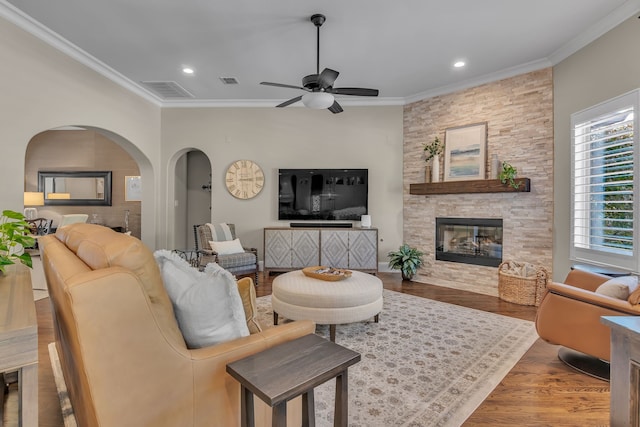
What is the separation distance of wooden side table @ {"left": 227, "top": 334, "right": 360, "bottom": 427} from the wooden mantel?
3818mm

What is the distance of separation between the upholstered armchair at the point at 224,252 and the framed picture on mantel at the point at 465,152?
3.31 meters

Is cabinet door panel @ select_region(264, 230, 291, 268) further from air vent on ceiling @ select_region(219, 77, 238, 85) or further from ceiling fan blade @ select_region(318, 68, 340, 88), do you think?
ceiling fan blade @ select_region(318, 68, 340, 88)

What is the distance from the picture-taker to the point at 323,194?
541cm

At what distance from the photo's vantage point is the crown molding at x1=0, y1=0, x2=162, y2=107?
9.94ft

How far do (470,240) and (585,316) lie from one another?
2519mm

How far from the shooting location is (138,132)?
16.3 feet

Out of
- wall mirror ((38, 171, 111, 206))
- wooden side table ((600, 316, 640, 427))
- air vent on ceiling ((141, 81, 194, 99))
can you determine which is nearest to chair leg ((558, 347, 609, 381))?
wooden side table ((600, 316, 640, 427))

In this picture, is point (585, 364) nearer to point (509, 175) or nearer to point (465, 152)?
point (509, 175)

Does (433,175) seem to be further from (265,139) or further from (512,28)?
(265,139)

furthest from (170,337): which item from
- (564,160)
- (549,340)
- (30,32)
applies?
(564,160)

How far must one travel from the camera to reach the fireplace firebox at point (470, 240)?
4367 millimetres

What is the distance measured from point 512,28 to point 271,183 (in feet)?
13.1

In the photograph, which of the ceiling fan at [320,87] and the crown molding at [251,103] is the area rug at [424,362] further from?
the crown molding at [251,103]

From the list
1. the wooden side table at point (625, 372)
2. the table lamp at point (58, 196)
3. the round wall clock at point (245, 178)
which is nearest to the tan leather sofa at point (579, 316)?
the wooden side table at point (625, 372)
